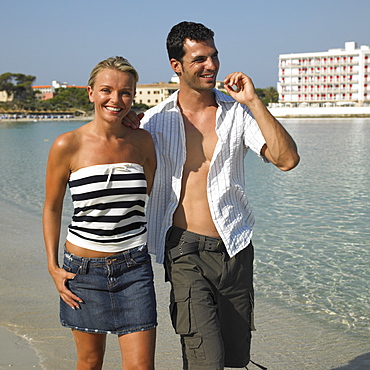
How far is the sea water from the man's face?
352 centimetres

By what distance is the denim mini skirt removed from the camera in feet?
9.31

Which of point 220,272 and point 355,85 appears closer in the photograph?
point 220,272

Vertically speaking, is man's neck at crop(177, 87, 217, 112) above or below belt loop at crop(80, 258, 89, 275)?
above

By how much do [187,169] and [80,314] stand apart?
1.03 m

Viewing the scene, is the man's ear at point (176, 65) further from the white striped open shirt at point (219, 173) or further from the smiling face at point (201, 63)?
the white striped open shirt at point (219, 173)

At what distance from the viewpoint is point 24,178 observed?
20.0 meters

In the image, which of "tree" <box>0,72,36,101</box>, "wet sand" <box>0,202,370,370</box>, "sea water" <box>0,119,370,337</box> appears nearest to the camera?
"wet sand" <box>0,202,370,370</box>

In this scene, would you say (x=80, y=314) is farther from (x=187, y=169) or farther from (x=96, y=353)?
(x=187, y=169)

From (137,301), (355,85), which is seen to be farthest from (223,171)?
(355,85)

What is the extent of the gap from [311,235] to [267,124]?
731cm

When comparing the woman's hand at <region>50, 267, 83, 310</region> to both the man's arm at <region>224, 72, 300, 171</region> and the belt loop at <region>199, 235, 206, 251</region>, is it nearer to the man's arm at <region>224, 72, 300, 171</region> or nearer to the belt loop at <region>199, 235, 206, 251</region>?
the belt loop at <region>199, 235, 206, 251</region>

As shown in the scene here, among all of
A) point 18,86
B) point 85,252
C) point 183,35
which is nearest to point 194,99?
point 183,35

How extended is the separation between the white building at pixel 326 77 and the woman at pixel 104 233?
116 metres

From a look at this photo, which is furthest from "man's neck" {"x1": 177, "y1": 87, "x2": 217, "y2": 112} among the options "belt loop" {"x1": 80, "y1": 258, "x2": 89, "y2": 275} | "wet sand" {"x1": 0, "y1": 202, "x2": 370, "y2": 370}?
"wet sand" {"x1": 0, "y1": 202, "x2": 370, "y2": 370}
